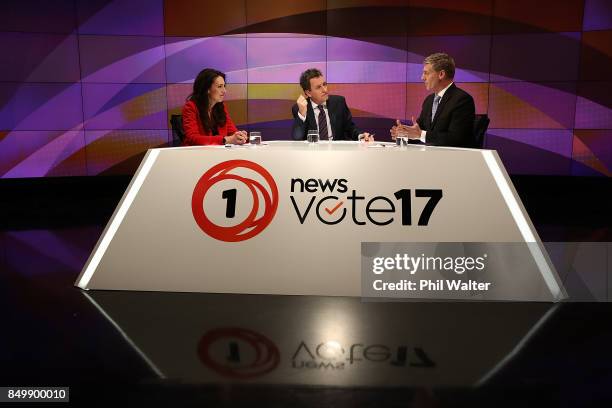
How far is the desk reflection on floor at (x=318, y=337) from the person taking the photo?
6.20ft

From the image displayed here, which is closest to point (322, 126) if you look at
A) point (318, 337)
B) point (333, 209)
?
point (333, 209)

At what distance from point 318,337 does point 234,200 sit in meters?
0.92

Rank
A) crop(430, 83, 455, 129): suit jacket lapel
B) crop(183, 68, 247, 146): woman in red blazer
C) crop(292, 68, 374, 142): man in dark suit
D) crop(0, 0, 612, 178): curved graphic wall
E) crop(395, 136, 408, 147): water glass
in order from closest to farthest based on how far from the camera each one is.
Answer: crop(395, 136, 408, 147): water glass → crop(430, 83, 455, 129): suit jacket lapel → crop(183, 68, 247, 146): woman in red blazer → crop(292, 68, 374, 142): man in dark suit → crop(0, 0, 612, 178): curved graphic wall

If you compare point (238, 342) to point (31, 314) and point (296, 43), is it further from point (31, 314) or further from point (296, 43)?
point (296, 43)

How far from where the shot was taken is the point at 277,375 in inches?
73.7

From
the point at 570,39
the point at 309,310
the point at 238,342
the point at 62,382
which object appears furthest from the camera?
the point at 570,39

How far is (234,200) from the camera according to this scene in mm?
2684

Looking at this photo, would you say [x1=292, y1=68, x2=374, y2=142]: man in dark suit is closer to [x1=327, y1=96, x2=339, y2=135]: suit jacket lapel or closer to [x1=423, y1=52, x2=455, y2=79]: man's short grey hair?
[x1=327, y1=96, x2=339, y2=135]: suit jacket lapel

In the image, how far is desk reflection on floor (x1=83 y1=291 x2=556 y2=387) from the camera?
6.20ft

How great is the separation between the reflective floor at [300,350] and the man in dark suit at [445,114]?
1106 millimetres

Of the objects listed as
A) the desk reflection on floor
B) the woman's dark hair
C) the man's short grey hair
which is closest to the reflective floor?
the desk reflection on floor

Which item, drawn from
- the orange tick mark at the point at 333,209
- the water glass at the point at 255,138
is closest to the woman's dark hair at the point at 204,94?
the water glass at the point at 255,138

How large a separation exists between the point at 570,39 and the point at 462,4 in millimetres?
1319

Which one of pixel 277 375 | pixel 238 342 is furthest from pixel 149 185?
pixel 277 375
